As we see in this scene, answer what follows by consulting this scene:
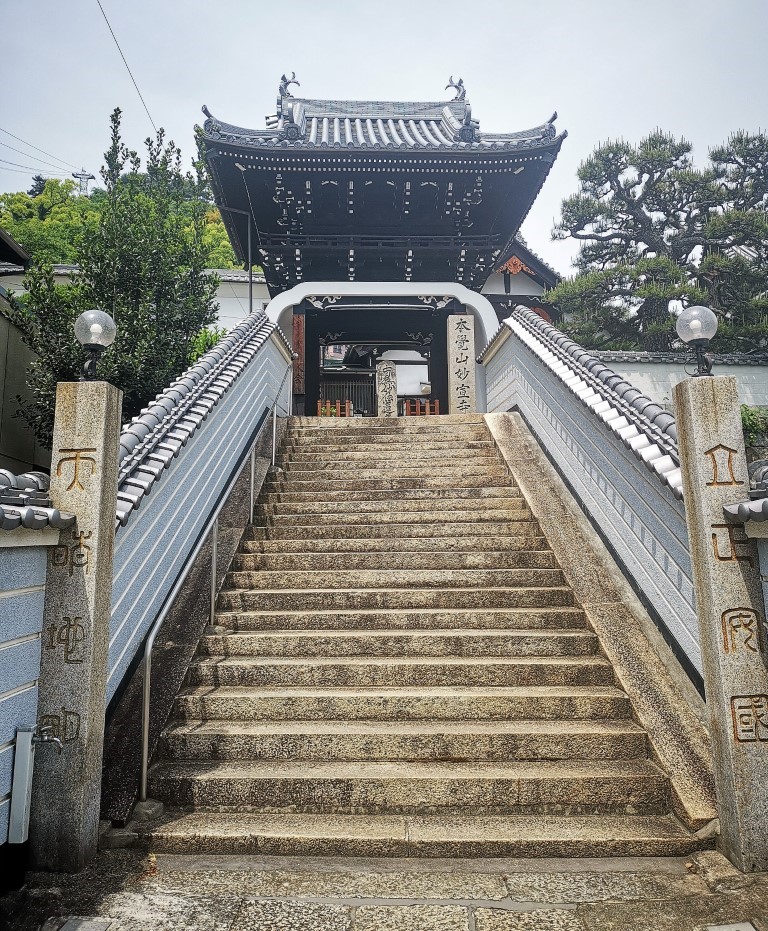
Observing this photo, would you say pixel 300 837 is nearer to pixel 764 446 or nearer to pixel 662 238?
pixel 764 446

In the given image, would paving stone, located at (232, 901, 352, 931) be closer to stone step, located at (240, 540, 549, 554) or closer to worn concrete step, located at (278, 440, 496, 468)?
stone step, located at (240, 540, 549, 554)

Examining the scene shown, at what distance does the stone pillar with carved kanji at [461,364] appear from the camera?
11.6 metres

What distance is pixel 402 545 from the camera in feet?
18.9

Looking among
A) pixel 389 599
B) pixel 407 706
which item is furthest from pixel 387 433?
pixel 407 706

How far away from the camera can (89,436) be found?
129 inches

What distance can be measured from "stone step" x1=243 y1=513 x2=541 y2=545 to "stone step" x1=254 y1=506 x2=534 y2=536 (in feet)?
0.24

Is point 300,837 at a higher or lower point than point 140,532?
lower

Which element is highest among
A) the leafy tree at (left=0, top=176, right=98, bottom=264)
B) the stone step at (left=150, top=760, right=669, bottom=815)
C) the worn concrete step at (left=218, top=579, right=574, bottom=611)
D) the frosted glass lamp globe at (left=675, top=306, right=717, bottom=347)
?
the leafy tree at (left=0, top=176, right=98, bottom=264)

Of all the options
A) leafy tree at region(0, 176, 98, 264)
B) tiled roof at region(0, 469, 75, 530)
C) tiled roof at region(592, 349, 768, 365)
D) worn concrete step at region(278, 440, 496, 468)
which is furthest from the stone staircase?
leafy tree at region(0, 176, 98, 264)

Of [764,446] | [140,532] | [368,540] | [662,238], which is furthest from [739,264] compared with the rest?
[140,532]

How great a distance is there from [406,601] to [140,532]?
2.09 m

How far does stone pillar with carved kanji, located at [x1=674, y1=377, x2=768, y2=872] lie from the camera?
2.99m

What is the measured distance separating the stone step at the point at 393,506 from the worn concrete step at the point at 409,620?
1.69 m

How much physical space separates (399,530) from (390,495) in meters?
0.79
